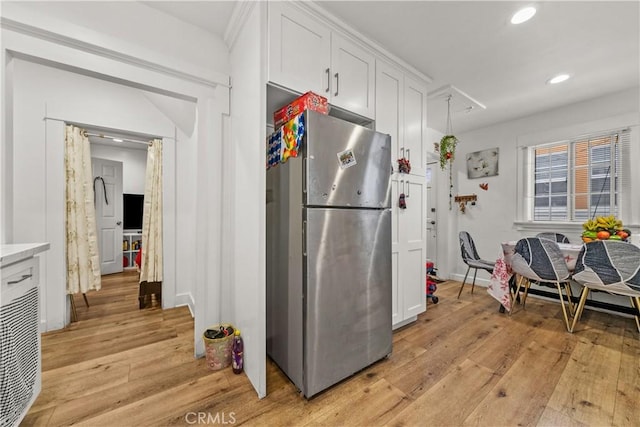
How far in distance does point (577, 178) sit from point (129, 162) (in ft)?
23.5

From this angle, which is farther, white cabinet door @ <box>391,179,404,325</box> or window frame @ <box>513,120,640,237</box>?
window frame @ <box>513,120,640,237</box>

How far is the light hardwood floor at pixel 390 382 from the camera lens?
136 centimetres

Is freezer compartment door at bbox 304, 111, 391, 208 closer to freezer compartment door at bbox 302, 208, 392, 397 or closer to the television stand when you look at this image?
freezer compartment door at bbox 302, 208, 392, 397

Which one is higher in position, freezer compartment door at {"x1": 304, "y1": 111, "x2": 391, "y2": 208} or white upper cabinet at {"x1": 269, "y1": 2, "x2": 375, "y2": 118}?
white upper cabinet at {"x1": 269, "y1": 2, "x2": 375, "y2": 118}

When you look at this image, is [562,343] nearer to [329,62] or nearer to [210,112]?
[329,62]

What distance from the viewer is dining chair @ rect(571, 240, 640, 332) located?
2051 millimetres

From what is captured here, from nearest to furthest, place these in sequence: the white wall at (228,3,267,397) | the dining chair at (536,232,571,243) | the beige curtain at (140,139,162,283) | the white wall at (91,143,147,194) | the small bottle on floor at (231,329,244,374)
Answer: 1. the white wall at (228,3,267,397)
2. the small bottle on floor at (231,329,244,374)
3. the beige curtain at (140,139,162,283)
4. the dining chair at (536,232,571,243)
5. the white wall at (91,143,147,194)

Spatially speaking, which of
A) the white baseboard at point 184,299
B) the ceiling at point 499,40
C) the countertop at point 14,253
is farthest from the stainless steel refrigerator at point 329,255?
the white baseboard at point 184,299

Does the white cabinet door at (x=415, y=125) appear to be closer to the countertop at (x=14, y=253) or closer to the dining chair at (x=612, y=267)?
the dining chair at (x=612, y=267)

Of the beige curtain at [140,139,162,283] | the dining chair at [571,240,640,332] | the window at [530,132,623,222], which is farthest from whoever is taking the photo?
the window at [530,132,623,222]

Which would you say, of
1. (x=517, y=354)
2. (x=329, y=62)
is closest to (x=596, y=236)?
(x=517, y=354)

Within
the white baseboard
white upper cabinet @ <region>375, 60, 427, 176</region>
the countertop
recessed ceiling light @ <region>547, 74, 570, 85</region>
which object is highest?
recessed ceiling light @ <region>547, 74, 570, 85</region>

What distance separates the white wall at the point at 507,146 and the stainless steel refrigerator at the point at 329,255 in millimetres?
3000

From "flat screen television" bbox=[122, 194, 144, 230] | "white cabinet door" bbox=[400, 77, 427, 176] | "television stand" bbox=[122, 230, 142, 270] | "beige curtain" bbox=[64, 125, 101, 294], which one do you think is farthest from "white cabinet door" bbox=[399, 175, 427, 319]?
"flat screen television" bbox=[122, 194, 144, 230]
